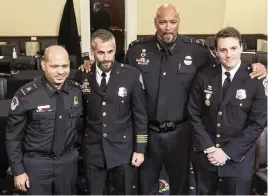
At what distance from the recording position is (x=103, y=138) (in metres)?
2.72

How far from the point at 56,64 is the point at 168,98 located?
2.86 ft

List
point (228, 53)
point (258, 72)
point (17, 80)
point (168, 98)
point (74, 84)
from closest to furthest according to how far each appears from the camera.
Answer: point (228, 53) → point (258, 72) → point (74, 84) → point (168, 98) → point (17, 80)

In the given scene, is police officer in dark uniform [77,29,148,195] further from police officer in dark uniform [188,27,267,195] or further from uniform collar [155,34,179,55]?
police officer in dark uniform [188,27,267,195]

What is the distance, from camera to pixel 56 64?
2.45 metres

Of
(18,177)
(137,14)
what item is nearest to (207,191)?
(18,177)

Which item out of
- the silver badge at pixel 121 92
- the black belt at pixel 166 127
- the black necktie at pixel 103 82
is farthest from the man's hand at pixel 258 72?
the black necktie at pixel 103 82

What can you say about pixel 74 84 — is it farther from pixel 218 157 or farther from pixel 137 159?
pixel 218 157

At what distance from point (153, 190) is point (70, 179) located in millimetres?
706

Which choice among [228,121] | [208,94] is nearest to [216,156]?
[228,121]

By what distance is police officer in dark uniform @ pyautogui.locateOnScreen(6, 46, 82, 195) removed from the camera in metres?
2.48

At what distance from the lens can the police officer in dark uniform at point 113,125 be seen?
270cm

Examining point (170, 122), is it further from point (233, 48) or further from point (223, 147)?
point (233, 48)

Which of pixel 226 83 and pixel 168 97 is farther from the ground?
pixel 226 83

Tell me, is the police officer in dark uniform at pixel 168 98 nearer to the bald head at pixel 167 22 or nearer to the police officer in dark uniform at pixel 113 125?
the bald head at pixel 167 22
